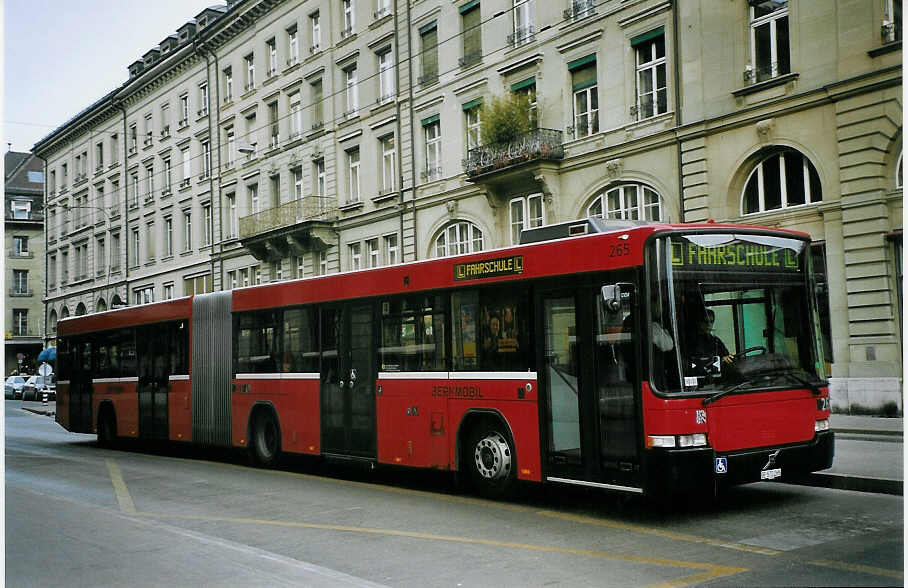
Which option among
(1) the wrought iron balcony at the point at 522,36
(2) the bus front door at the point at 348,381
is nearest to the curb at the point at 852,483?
(2) the bus front door at the point at 348,381

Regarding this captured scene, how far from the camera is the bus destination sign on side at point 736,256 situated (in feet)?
28.8

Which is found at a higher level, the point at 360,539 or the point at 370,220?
the point at 370,220

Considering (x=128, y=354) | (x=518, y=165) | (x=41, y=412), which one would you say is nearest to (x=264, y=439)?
(x=128, y=354)

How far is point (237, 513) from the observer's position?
Result: 10.4 m

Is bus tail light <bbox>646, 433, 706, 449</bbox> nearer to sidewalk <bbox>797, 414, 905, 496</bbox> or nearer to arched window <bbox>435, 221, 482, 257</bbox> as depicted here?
sidewalk <bbox>797, 414, 905, 496</bbox>

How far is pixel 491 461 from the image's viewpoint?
10.7 metres

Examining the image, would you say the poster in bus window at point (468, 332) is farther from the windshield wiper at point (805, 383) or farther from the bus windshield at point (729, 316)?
the windshield wiper at point (805, 383)

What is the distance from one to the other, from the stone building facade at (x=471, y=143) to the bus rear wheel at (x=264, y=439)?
290 inches

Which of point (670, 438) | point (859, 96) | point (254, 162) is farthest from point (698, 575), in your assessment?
point (254, 162)

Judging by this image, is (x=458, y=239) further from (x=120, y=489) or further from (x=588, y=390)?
(x=588, y=390)

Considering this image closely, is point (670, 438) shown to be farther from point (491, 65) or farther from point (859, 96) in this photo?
point (491, 65)

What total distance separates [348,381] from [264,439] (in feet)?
9.95

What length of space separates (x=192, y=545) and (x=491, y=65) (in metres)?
22.7

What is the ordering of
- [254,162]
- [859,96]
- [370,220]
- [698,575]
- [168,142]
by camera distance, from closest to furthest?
1. [698,575]
2. [859,96]
3. [370,220]
4. [254,162]
5. [168,142]
